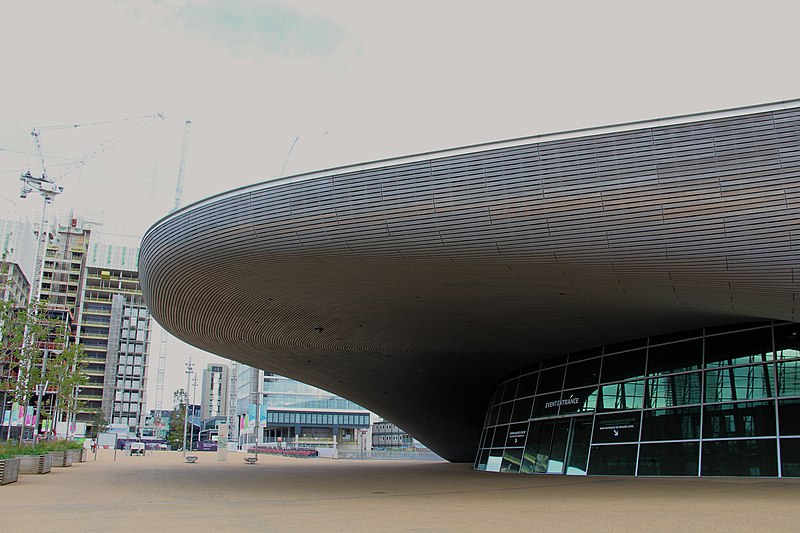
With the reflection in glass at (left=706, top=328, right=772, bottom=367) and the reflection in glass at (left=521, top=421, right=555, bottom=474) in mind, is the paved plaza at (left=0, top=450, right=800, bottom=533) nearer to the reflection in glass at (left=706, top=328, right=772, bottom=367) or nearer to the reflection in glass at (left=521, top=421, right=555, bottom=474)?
the reflection in glass at (left=706, top=328, right=772, bottom=367)

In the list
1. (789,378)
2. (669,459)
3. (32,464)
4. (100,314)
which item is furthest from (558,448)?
(100,314)

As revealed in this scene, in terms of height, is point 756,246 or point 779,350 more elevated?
point 756,246

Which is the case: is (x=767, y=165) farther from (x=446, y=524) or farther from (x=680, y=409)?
(x=680, y=409)

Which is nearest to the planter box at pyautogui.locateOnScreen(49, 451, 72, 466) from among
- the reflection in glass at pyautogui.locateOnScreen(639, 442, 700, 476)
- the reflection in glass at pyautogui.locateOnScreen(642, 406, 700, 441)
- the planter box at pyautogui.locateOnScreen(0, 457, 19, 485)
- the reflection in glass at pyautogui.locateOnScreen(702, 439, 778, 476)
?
the planter box at pyautogui.locateOnScreen(0, 457, 19, 485)

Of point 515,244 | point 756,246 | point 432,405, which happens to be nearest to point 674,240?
point 756,246

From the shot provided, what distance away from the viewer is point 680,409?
21094mm

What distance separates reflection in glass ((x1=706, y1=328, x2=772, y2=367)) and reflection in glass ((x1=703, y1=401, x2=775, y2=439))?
1205 mm

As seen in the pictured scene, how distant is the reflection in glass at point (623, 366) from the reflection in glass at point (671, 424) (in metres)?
1.56

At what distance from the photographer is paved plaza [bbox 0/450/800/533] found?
988cm

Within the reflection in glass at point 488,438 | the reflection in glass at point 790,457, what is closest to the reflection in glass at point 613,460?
the reflection in glass at point 790,457

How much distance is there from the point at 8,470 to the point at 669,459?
18243 millimetres

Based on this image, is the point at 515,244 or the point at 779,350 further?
the point at 779,350

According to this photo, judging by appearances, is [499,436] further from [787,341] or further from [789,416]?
[787,341]

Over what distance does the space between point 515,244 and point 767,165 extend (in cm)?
452
